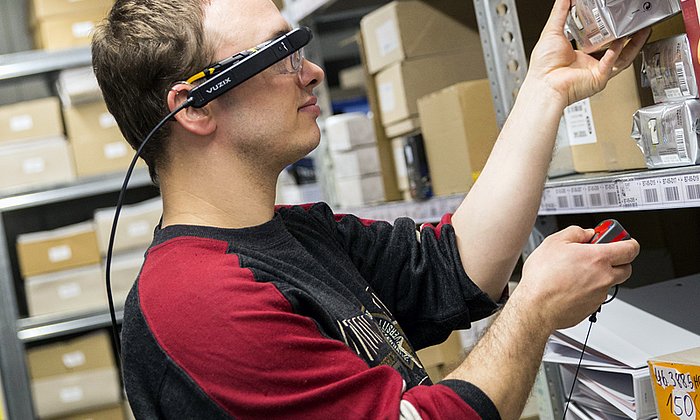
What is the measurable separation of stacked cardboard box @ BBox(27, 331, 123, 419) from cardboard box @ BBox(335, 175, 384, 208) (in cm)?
174

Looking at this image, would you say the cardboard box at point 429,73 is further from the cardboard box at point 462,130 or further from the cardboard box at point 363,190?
the cardboard box at point 363,190

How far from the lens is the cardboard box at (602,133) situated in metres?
1.34

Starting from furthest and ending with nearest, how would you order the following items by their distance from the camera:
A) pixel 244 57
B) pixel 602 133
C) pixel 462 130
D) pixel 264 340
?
pixel 462 130
pixel 602 133
pixel 244 57
pixel 264 340

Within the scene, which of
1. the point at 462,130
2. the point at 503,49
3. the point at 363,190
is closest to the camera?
the point at 503,49

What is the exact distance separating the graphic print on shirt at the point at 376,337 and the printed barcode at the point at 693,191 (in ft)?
1.41

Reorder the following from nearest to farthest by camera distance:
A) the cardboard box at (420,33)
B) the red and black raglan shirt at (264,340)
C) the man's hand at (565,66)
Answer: the red and black raglan shirt at (264,340)
the man's hand at (565,66)
the cardboard box at (420,33)

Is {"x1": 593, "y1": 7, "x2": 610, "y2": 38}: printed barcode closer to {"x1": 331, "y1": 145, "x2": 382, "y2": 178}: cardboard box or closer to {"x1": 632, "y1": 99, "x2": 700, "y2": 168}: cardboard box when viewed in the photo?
{"x1": 632, "y1": 99, "x2": 700, "y2": 168}: cardboard box

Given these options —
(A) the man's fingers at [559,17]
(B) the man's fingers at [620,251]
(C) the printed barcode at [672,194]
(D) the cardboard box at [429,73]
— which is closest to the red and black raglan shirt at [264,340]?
(B) the man's fingers at [620,251]

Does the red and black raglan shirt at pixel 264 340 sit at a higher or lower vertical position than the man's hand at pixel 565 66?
lower

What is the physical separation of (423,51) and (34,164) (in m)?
2.21

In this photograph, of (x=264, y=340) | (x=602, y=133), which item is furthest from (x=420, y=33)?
(x=264, y=340)

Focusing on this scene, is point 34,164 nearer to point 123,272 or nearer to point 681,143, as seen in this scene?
point 123,272

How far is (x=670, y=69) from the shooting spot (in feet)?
3.91

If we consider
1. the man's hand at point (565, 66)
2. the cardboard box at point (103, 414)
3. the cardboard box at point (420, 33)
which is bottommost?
the cardboard box at point (103, 414)
